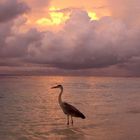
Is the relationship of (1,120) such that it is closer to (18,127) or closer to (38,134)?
(18,127)

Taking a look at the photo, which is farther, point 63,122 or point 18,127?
point 63,122

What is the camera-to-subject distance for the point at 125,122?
77.1 feet

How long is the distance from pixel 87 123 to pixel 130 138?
5.63 m

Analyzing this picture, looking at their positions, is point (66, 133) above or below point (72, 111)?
below

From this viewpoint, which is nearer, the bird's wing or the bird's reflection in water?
the bird's reflection in water

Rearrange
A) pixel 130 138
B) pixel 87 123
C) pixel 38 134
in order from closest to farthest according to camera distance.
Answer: pixel 130 138 → pixel 38 134 → pixel 87 123

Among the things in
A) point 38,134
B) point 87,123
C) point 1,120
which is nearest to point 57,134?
point 38,134

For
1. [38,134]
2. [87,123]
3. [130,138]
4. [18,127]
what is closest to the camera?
[130,138]

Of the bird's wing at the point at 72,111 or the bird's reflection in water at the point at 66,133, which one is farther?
the bird's wing at the point at 72,111

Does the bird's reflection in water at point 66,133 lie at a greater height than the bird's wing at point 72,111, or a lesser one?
lesser

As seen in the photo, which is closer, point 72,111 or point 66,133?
point 66,133

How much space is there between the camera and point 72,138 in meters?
18.4

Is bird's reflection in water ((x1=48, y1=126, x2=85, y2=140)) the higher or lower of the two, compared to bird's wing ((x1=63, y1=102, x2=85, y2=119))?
lower

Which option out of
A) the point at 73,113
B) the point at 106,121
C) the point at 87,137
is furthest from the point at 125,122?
the point at 87,137
